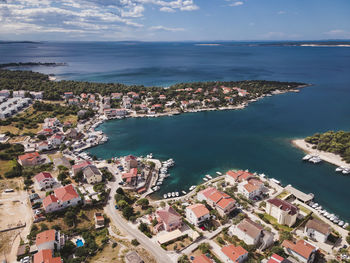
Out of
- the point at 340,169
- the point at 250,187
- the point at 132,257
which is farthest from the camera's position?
the point at 340,169

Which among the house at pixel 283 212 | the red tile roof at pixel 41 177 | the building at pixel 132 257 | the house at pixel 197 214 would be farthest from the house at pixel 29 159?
the house at pixel 283 212

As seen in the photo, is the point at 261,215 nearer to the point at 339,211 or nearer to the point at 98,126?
the point at 339,211

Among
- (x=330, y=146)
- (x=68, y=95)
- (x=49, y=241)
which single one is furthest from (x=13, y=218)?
(x=68, y=95)

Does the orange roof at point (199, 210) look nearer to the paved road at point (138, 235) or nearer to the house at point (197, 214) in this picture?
the house at point (197, 214)

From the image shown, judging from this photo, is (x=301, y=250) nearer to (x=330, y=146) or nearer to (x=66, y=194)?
(x=66, y=194)

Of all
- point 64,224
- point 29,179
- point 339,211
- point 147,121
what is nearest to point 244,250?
point 339,211
